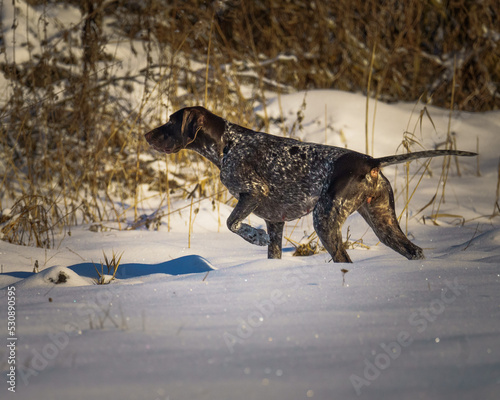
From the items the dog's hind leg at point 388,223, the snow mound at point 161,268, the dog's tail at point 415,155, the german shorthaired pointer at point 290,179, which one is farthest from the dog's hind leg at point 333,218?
the snow mound at point 161,268

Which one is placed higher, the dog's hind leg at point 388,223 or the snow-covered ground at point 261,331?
the dog's hind leg at point 388,223

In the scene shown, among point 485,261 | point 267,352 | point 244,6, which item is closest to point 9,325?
point 267,352

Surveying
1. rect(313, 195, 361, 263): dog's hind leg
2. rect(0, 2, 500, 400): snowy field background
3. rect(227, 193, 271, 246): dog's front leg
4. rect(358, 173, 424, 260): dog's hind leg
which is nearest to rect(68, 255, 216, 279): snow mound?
rect(0, 2, 500, 400): snowy field background

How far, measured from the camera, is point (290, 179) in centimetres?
382

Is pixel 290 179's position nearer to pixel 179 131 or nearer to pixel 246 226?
pixel 246 226

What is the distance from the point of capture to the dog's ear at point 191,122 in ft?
13.4

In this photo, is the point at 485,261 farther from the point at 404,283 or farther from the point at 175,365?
the point at 175,365

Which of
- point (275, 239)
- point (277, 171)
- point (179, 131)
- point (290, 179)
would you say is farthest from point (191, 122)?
point (275, 239)

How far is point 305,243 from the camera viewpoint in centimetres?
468

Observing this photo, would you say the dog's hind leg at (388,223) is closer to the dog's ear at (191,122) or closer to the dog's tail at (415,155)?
the dog's tail at (415,155)

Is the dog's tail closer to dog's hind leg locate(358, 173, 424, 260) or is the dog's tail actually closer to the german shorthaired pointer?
the german shorthaired pointer

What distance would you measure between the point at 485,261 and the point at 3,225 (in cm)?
415

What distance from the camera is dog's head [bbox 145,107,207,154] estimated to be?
4.09m

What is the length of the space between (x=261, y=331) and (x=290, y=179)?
184 cm
